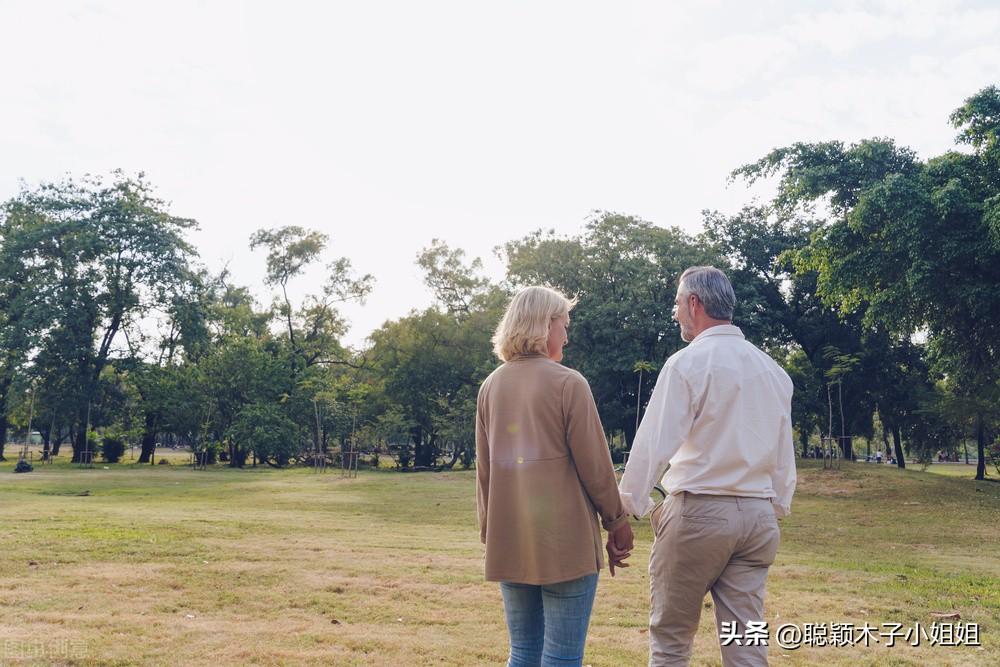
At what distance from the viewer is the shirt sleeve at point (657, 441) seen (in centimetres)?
316

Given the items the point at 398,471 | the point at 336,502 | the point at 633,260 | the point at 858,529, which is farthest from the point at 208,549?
the point at 398,471

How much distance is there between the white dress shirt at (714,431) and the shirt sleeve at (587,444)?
14 cm

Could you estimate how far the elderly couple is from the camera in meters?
3.03

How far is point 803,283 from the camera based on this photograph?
1382 inches

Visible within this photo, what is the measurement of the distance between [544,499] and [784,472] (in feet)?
3.62

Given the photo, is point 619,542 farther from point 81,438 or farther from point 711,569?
point 81,438

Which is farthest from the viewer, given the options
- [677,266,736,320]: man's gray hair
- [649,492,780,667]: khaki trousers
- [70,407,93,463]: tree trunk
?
[70,407,93,463]: tree trunk

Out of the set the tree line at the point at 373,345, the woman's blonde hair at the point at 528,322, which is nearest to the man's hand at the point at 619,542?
the woman's blonde hair at the point at 528,322

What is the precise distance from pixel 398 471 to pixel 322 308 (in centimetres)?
1335

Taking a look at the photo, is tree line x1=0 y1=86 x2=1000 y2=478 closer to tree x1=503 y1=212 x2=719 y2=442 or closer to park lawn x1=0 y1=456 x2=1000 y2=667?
tree x1=503 y1=212 x2=719 y2=442

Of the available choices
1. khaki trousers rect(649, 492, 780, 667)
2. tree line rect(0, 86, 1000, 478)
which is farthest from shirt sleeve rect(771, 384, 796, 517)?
tree line rect(0, 86, 1000, 478)

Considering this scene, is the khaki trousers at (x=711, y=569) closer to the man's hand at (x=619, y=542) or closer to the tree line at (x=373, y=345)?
the man's hand at (x=619, y=542)

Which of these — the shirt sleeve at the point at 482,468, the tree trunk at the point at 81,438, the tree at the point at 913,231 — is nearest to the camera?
the shirt sleeve at the point at 482,468

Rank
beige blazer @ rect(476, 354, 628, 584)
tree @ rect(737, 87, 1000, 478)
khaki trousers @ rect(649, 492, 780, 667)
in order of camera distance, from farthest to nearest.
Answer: tree @ rect(737, 87, 1000, 478), khaki trousers @ rect(649, 492, 780, 667), beige blazer @ rect(476, 354, 628, 584)
